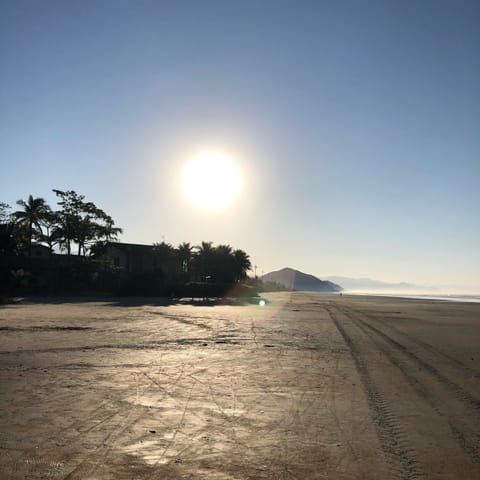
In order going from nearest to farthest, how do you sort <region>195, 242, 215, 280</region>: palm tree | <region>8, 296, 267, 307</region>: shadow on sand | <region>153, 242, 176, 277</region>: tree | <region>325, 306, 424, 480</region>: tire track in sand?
<region>325, 306, 424, 480</region>: tire track in sand < <region>8, 296, 267, 307</region>: shadow on sand < <region>153, 242, 176, 277</region>: tree < <region>195, 242, 215, 280</region>: palm tree

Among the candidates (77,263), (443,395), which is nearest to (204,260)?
(77,263)

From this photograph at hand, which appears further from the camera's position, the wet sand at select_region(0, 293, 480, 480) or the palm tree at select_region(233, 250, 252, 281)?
the palm tree at select_region(233, 250, 252, 281)

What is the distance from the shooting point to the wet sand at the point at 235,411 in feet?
19.8

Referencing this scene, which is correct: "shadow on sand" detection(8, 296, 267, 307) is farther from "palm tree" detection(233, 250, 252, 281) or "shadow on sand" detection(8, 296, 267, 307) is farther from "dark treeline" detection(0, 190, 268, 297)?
"palm tree" detection(233, 250, 252, 281)

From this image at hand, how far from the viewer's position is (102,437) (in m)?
6.94

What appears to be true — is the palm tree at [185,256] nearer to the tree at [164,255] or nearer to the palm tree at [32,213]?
the tree at [164,255]

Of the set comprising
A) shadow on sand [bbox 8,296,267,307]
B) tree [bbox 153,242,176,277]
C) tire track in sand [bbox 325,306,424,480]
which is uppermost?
tree [bbox 153,242,176,277]

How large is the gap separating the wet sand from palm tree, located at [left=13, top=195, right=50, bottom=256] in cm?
4939

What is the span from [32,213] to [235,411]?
200ft

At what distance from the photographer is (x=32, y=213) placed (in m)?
63.6

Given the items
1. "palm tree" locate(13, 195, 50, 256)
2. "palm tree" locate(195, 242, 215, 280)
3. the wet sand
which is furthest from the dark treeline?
the wet sand

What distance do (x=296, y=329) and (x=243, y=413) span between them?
15.8 meters

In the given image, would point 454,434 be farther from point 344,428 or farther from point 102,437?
point 102,437

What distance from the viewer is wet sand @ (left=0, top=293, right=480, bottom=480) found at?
6039mm
